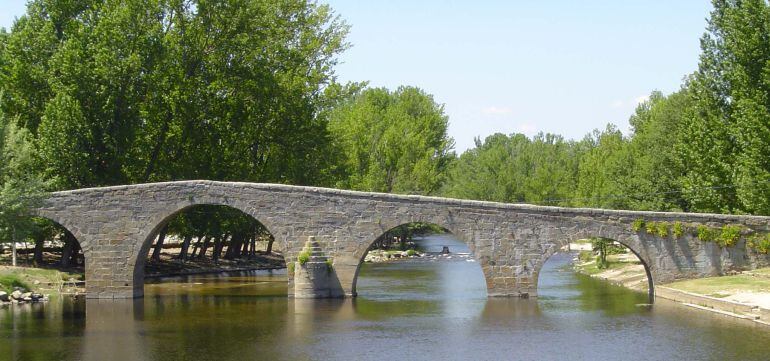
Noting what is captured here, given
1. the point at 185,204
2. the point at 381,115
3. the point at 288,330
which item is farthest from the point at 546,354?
the point at 381,115

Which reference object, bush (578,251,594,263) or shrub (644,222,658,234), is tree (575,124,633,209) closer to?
bush (578,251,594,263)

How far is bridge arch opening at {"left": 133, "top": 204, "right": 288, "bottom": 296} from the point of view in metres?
48.1

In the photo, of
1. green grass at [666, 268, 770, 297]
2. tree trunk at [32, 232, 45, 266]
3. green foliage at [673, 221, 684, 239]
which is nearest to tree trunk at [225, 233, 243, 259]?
tree trunk at [32, 232, 45, 266]

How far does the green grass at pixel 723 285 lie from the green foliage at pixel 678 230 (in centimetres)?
173

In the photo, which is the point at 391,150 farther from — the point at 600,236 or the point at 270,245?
the point at 600,236

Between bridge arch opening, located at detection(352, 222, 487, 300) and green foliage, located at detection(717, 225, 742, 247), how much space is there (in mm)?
9429

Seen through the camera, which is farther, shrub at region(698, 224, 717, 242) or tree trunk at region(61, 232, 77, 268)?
tree trunk at region(61, 232, 77, 268)

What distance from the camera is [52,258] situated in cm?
4697

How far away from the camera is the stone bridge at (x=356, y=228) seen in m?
35.8

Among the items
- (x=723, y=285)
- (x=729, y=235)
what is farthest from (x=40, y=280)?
(x=729, y=235)

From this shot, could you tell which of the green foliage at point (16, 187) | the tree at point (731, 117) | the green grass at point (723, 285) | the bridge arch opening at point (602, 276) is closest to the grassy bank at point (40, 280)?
the green foliage at point (16, 187)

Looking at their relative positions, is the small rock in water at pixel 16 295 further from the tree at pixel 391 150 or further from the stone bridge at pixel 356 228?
the tree at pixel 391 150

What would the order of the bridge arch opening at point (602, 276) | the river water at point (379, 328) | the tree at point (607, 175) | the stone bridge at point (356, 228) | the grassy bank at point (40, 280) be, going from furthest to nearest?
the tree at point (607, 175)
the grassy bank at point (40, 280)
the bridge arch opening at point (602, 276)
the stone bridge at point (356, 228)
the river water at point (379, 328)

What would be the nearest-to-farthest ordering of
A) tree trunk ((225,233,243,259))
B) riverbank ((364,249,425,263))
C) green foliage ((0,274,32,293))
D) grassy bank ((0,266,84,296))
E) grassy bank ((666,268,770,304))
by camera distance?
grassy bank ((666,268,770,304)) < green foliage ((0,274,32,293)) < grassy bank ((0,266,84,296)) < tree trunk ((225,233,243,259)) < riverbank ((364,249,425,263))
